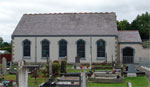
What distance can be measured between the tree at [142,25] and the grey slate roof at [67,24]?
947 inches

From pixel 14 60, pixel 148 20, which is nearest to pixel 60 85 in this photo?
pixel 14 60

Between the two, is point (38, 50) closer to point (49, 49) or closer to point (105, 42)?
point (49, 49)

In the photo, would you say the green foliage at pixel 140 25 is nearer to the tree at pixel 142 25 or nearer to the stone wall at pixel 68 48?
the tree at pixel 142 25

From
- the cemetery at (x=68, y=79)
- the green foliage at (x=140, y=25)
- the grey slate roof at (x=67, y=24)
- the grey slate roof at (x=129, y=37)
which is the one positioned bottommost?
the cemetery at (x=68, y=79)

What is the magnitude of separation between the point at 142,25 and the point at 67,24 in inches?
1284

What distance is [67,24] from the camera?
136 ft

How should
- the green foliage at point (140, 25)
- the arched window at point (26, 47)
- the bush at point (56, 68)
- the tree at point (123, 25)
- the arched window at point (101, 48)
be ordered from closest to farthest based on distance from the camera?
the bush at point (56, 68) < the arched window at point (101, 48) < the arched window at point (26, 47) < the green foliage at point (140, 25) < the tree at point (123, 25)

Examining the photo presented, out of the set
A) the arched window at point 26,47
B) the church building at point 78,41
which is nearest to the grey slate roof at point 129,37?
the church building at point 78,41

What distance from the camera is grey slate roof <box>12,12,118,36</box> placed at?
3934 cm

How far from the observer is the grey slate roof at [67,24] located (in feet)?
129

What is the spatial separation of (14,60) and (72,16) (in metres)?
12.0

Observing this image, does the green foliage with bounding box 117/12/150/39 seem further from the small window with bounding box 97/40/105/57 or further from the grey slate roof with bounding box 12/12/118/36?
the small window with bounding box 97/40/105/57

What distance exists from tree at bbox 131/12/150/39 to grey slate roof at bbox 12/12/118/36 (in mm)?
24056

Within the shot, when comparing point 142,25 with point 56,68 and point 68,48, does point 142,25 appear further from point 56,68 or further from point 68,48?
point 56,68
